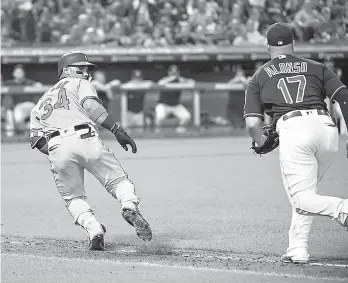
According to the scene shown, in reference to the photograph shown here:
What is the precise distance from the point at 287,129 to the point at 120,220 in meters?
3.21

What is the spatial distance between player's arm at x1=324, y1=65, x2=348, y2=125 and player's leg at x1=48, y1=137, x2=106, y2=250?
6.62ft

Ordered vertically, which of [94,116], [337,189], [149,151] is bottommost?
[149,151]

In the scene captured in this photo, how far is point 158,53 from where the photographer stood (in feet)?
64.7

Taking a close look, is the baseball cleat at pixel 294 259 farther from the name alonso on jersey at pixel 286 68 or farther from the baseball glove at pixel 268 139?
the name alonso on jersey at pixel 286 68

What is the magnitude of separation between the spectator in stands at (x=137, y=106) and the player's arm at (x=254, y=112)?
14413 mm

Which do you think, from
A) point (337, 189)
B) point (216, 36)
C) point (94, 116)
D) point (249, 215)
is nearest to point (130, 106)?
point (216, 36)

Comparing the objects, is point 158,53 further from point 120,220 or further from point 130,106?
point 120,220

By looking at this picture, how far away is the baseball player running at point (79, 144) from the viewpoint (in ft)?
20.5

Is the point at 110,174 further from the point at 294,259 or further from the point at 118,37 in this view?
the point at 118,37

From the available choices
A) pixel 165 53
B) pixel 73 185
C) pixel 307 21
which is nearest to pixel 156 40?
pixel 165 53

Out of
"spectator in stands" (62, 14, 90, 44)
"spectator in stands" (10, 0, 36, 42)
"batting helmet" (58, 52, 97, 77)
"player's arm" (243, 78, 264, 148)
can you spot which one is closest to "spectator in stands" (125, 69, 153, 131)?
"spectator in stands" (62, 14, 90, 44)

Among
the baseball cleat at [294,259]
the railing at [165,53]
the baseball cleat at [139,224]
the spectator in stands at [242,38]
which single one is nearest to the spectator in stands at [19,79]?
the railing at [165,53]

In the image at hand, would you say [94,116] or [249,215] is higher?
[94,116]

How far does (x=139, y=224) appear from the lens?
6016mm
